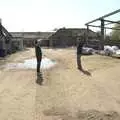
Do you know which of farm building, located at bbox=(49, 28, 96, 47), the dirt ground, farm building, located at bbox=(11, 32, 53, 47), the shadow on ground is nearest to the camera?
the shadow on ground

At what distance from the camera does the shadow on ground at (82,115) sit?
892cm

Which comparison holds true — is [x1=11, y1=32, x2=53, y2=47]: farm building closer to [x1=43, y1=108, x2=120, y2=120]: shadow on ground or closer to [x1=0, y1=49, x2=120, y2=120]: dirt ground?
[x1=0, y1=49, x2=120, y2=120]: dirt ground

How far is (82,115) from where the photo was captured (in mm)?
9195

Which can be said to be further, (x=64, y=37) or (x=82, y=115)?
(x=64, y=37)

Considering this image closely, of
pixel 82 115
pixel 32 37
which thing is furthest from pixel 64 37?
pixel 82 115

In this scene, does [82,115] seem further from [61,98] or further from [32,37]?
[32,37]

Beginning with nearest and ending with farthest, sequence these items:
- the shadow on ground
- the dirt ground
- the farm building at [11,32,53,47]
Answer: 1. the shadow on ground
2. the dirt ground
3. the farm building at [11,32,53,47]

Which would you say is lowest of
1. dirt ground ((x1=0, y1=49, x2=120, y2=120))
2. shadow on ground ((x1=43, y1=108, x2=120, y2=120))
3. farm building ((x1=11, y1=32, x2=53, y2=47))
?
shadow on ground ((x1=43, y1=108, x2=120, y2=120))

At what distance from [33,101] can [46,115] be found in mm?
1744

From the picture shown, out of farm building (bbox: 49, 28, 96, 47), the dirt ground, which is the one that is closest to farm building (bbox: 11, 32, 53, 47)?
farm building (bbox: 49, 28, 96, 47)

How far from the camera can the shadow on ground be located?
8.92m

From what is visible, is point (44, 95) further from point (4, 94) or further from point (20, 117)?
point (20, 117)

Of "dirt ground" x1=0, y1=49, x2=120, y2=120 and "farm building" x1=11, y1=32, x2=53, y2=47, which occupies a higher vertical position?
"farm building" x1=11, y1=32, x2=53, y2=47

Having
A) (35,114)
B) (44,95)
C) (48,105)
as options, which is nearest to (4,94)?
(44,95)
